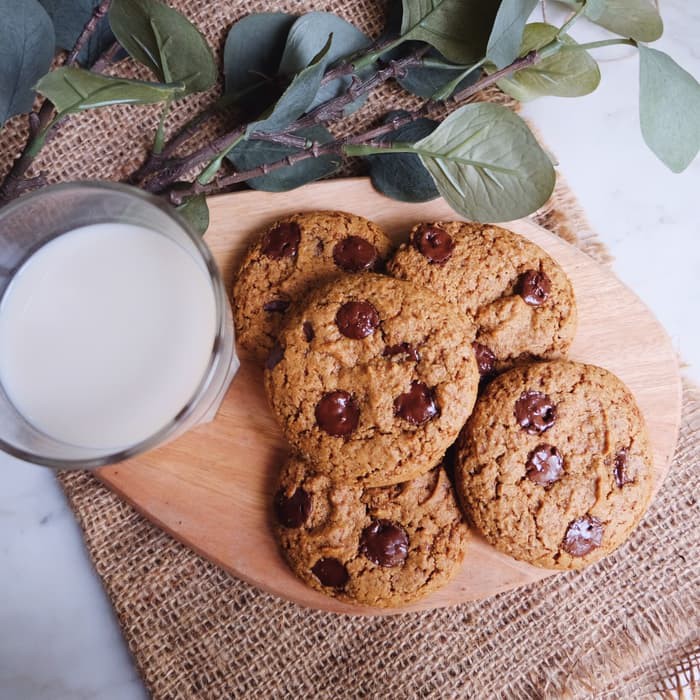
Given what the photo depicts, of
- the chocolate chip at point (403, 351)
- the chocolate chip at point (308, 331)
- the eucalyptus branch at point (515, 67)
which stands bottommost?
the chocolate chip at point (403, 351)

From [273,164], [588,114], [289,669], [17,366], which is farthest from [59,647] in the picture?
[588,114]

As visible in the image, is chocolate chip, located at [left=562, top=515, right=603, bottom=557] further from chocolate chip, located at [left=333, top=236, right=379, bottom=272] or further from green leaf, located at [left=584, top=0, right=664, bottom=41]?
green leaf, located at [left=584, top=0, right=664, bottom=41]

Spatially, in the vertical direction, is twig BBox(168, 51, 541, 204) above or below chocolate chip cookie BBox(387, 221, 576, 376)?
above

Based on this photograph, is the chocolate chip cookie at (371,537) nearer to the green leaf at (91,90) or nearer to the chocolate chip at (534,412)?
the chocolate chip at (534,412)

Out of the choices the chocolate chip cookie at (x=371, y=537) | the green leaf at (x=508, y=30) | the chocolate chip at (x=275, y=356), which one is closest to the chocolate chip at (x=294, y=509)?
the chocolate chip cookie at (x=371, y=537)

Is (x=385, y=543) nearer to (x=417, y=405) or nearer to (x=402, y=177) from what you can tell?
(x=417, y=405)

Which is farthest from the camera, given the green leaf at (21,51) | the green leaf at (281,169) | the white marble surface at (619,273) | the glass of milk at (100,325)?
the white marble surface at (619,273)

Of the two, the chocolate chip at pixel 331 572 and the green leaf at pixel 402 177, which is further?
the green leaf at pixel 402 177

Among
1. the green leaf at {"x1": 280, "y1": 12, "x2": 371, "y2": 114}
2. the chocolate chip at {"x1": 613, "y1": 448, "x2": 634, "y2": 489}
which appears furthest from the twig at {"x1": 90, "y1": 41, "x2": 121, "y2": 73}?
the chocolate chip at {"x1": 613, "y1": 448, "x2": 634, "y2": 489}
